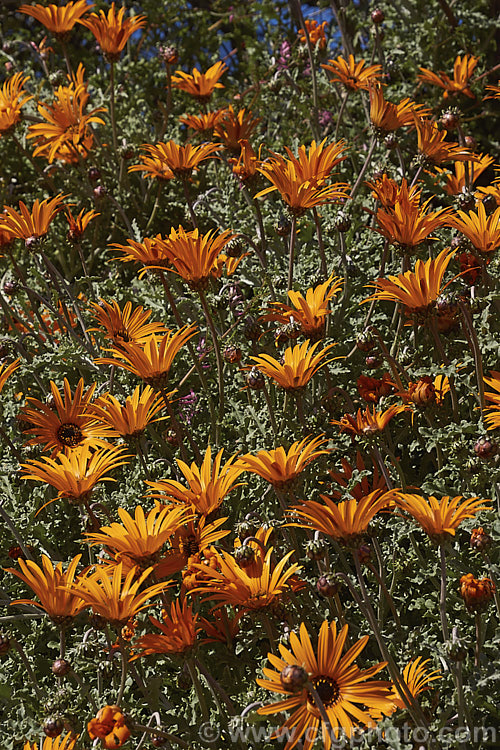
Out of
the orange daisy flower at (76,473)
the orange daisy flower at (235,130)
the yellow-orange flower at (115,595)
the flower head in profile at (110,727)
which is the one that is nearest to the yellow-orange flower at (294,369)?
the orange daisy flower at (76,473)

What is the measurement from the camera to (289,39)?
466 cm

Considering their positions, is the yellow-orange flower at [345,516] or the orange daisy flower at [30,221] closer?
the yellow-orange flower at [345,516]

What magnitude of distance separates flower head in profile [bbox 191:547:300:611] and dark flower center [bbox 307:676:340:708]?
179 millimetres

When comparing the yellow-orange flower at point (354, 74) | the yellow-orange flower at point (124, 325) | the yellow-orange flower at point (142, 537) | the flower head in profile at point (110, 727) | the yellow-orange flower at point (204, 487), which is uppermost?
the yellow-orange flower at point (354, 74)

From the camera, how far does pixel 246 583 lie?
1.62m

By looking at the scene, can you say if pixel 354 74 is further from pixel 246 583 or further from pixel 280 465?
pixel 246 583

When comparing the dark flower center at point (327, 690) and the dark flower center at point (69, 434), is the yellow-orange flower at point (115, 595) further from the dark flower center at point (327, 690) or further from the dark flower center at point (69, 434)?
the dark flower center at point (69, 434)

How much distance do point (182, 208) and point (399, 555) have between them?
7.41 feet

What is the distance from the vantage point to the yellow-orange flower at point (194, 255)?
6.94ft

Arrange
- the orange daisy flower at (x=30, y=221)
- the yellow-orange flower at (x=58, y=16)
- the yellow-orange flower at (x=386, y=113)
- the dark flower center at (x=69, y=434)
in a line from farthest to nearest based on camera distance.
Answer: the yellow-orange flower at (x=58, y=16), the yellow-orange flower at (x=386, y=113), the orange daisy flower at (x=30, y=221), the dark flower center at (x=69, y=434)

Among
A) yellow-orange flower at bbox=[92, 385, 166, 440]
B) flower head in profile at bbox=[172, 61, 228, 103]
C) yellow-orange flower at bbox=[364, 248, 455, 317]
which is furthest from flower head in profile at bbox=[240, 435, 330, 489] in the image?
flower head in profile at bbox=[172, 61, 228, 103]

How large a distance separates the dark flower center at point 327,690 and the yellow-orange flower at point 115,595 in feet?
1.12

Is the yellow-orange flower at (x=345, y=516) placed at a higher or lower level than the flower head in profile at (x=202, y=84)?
lower

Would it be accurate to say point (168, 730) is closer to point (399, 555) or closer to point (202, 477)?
point (202, 477)
